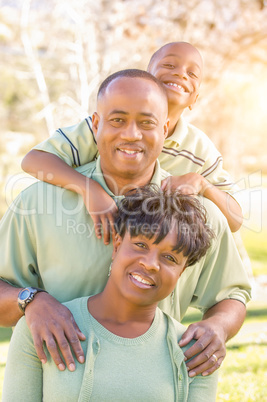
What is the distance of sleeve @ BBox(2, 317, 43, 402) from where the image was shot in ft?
6.23

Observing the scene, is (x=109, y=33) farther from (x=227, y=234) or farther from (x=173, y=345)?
(x=173, y=345)

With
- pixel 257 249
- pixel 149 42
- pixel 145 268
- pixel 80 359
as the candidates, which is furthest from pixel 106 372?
pixel 257 249

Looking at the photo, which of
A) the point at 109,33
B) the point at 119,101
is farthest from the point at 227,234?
the point at 109,33

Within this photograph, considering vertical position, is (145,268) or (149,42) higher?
(149,42)

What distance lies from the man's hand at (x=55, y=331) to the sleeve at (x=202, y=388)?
16.7 inches

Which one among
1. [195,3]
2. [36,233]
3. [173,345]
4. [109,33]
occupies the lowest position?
[173,345]

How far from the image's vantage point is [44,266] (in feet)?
7.27

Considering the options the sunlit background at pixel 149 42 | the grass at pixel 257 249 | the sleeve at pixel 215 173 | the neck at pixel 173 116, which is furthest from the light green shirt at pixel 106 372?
the grass at pixel 257 249

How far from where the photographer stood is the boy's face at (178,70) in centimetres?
296

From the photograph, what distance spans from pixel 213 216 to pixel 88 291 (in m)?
0.60

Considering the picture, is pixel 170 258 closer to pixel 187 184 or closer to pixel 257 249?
pixel 187 184

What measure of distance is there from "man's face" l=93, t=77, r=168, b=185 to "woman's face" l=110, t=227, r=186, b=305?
312mm

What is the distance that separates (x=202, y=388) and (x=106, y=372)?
385 millimetres

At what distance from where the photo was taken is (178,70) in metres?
2.98
